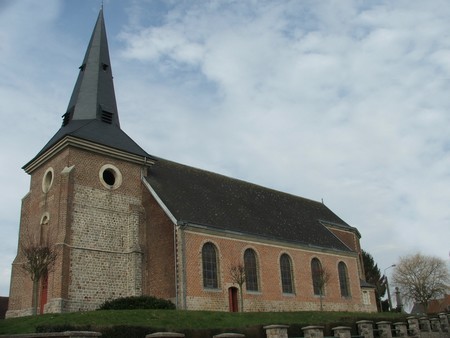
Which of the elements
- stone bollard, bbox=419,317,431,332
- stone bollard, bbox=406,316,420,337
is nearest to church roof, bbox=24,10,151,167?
stone bollard, bbox=406,316,420,337

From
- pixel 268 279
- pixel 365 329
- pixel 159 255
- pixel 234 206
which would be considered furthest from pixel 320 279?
pixel 365 329

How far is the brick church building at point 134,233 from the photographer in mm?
21000

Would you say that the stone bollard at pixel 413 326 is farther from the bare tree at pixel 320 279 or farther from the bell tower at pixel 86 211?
the bell tower at pixel 86 211

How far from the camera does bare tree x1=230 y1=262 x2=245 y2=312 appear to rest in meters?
22.2

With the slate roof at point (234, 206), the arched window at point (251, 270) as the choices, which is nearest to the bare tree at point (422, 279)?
the slate roof at point (234, 206)

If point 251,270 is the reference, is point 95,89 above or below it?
above

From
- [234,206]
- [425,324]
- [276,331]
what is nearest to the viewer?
[276,331]

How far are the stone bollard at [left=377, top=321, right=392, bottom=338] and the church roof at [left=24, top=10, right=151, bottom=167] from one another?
47.7ft

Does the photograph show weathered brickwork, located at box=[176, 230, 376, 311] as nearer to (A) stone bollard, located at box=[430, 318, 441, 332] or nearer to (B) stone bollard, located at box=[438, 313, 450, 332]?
(B) stone bollard, located at box=[438, 313, 450, 332]

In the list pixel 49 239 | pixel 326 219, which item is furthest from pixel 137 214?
pixel 326 219

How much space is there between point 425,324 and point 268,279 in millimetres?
8095

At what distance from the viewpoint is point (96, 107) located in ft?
82.6

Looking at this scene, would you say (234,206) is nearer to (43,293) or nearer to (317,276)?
(317,276)

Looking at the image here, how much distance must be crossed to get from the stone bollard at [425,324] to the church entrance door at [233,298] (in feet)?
28.2
